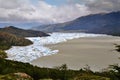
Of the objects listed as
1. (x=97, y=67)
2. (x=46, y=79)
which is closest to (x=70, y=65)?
(x=97, y=67)

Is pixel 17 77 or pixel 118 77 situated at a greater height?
pixel 118 77

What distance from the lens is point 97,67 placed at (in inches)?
4737

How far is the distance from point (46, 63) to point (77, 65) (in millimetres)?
19242

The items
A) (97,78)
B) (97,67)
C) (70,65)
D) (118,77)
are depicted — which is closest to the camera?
(118,77)

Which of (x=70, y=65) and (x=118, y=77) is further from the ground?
(x=118, y=77)

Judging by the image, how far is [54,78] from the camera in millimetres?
93188

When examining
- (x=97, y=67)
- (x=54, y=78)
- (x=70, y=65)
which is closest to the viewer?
(x=54, y=78)

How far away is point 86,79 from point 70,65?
178ft

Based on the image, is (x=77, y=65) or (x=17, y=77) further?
(x=77, y=65)

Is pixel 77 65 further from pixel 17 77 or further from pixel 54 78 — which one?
pixel 17 77

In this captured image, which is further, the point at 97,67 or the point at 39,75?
the point at 97,67

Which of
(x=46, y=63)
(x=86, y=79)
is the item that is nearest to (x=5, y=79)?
(x=86, y=79)

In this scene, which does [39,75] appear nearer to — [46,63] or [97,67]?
[97,67]

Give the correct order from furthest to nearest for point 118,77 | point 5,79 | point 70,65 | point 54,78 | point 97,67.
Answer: point 70,65
point 97,67
point 54,78
point 5,79
point 118,77
